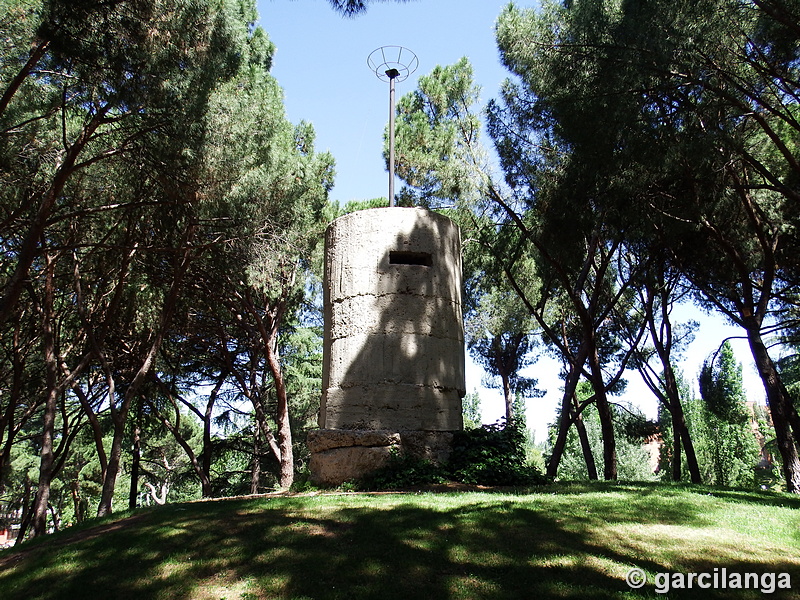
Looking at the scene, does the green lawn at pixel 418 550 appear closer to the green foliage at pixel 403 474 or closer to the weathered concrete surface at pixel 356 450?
the green foliage at pixel 403 474

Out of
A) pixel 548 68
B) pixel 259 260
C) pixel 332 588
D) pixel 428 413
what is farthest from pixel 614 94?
pixel 332 588

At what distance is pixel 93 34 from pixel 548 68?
591cm

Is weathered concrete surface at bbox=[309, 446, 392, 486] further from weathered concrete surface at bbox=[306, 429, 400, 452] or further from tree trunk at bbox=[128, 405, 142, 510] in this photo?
tree trunk at bbox=[128, 405, 142, 510]

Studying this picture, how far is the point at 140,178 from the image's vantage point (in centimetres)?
957

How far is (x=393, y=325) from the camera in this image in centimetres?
757

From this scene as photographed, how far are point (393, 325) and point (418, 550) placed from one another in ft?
12.0

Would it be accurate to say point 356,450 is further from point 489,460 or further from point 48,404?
point 48,404

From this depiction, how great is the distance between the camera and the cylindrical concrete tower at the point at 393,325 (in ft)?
24.2

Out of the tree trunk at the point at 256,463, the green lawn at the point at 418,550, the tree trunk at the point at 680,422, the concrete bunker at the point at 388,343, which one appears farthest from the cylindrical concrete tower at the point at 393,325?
the tree trunk at the point at 256,463

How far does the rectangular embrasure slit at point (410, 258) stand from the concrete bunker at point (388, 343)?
0.01m

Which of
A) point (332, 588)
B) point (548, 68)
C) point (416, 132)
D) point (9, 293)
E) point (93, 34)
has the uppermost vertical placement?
point (416, 132)

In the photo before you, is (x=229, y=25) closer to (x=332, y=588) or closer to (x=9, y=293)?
(x=9, y=293)

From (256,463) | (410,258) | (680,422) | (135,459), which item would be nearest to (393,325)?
(410,258)

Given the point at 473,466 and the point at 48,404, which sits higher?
the point at 48,404
